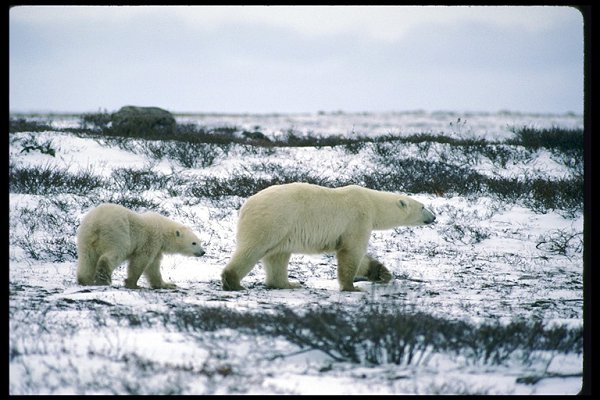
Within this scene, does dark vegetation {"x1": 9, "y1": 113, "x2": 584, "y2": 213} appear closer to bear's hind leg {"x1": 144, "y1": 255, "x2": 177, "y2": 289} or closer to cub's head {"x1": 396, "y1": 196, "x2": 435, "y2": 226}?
cub's head {"x1": 396, "y1": 196, "x2": 435, "y2": 226}

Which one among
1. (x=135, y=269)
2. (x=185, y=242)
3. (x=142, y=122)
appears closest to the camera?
(x=135, y=269)

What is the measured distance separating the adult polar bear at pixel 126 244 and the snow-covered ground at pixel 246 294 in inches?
11.4

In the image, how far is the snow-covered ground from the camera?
343 cm

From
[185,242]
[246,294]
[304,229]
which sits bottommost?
[246,294]

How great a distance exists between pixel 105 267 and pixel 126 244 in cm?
30

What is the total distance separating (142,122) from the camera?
16.2 metres

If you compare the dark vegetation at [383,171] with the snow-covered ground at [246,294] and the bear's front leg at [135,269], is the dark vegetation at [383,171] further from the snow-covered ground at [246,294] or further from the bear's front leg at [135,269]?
the bear's front leg at [135,269]

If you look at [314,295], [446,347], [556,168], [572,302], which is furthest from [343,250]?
[556,168]

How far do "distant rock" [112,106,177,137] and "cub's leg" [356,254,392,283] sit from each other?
9.28 m

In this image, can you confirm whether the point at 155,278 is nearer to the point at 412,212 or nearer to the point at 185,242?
the point at 185,242

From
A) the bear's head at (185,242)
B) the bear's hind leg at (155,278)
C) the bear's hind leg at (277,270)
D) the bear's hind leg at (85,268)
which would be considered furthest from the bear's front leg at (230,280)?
the bear's hind leg at (85,268)

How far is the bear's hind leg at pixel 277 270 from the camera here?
260 inches

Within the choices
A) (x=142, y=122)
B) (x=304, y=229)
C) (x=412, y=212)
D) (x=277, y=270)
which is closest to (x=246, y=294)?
(x=277, y=270)

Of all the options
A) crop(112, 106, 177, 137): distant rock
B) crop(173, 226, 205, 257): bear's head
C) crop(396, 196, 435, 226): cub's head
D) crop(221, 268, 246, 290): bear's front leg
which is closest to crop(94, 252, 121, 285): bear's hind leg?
crop(173, 226, 205, 257): bear's head
